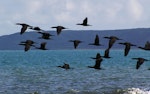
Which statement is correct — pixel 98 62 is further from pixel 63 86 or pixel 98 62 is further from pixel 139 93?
pixel 63 86

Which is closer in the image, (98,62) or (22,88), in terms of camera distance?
(98,62)

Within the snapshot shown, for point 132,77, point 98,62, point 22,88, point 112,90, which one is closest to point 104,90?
point 112,90

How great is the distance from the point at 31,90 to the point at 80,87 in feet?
20.2

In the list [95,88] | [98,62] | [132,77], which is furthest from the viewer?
[132,77]

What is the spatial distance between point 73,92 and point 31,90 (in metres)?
4.93

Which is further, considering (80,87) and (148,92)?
(80,87)

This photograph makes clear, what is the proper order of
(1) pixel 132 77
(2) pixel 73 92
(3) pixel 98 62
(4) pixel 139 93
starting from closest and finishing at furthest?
(3) pixel 98 62, (4) pixel 139 93, (2) pixel 73 92, (1) pixel 132 77

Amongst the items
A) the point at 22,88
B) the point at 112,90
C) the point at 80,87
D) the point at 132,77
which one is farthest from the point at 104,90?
the point at 132,77

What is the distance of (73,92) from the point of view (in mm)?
55500

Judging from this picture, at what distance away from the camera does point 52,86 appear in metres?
62.4

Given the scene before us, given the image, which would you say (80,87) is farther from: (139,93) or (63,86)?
(139,93)

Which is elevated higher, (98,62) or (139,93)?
(98,62)

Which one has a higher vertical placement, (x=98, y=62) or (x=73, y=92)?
(x=98, y=62)

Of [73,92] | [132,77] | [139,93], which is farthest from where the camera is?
[132,77]
